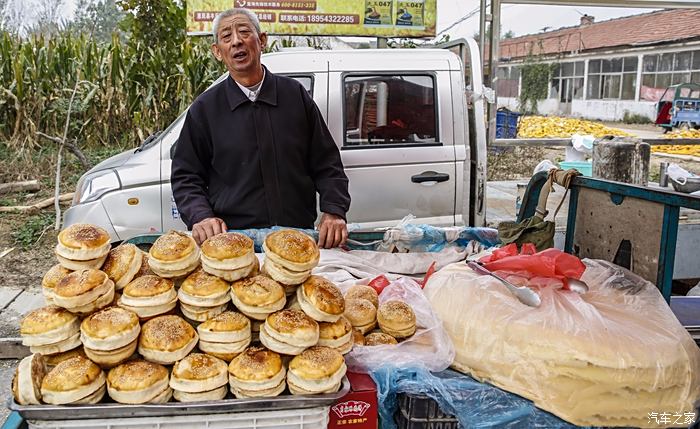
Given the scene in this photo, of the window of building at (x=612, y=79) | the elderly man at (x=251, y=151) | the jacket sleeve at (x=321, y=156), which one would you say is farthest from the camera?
the window of building at (x=612, y=79)

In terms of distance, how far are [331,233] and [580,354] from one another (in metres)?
1.19

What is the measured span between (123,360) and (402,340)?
2.66 ft

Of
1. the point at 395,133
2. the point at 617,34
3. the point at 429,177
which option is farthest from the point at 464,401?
the point at 617,34

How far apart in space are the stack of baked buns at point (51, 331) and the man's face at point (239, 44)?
1591mm

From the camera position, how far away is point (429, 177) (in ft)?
15.5

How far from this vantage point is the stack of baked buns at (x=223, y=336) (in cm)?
136

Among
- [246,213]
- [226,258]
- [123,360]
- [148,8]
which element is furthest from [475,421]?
[148,8]

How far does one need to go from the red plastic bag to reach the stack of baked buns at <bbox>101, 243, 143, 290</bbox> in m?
1.12

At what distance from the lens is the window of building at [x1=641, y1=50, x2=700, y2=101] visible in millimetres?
16575

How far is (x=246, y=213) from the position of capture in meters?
2.78

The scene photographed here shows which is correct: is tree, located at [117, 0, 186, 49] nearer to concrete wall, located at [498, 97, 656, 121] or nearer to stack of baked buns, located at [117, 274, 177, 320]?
stack of baked buns, located at [117, 274, 177, 320]

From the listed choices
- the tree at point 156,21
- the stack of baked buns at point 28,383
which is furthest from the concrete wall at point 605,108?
the stack of baked buns at point 28,383

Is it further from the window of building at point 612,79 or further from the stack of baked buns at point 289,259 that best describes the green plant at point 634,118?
the stack of baked buns at point 289,259

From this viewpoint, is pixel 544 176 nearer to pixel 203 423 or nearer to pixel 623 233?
pixel 623 233
